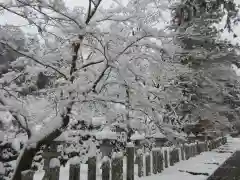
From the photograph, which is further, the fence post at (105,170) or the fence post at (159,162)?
the fence post at (159,162)

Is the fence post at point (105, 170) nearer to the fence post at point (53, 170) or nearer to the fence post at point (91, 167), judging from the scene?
the fence post at point (91, 167)

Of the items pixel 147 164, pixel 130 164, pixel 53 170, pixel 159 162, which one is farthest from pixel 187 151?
pixel 53 170

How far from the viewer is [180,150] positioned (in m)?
11.6

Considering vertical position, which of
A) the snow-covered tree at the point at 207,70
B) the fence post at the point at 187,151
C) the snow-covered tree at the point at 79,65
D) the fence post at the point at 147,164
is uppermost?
the snow-covered tree at the point at 207,70

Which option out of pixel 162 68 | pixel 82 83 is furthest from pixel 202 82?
pixel 82 83

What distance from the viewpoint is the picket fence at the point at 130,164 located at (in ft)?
10.3

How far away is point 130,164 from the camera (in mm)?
5805

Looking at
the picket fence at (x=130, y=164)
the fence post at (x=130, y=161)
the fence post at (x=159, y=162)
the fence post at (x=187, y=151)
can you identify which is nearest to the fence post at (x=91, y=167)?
the picket fence at (x=130, y=164)

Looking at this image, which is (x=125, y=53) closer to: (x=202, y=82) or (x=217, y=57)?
(x=202, y=82)

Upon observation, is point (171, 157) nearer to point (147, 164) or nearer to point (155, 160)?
point (155, 160)

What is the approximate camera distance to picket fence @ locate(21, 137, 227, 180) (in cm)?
313

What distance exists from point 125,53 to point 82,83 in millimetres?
844

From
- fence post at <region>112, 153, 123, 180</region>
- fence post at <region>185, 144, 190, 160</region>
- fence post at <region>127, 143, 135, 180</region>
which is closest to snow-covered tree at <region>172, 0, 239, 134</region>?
fence post at <region>185, 144, 190, 160</region>

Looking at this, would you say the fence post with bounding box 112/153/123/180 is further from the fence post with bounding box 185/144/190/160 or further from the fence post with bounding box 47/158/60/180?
the fence post with bounding box 185/144/190/160
